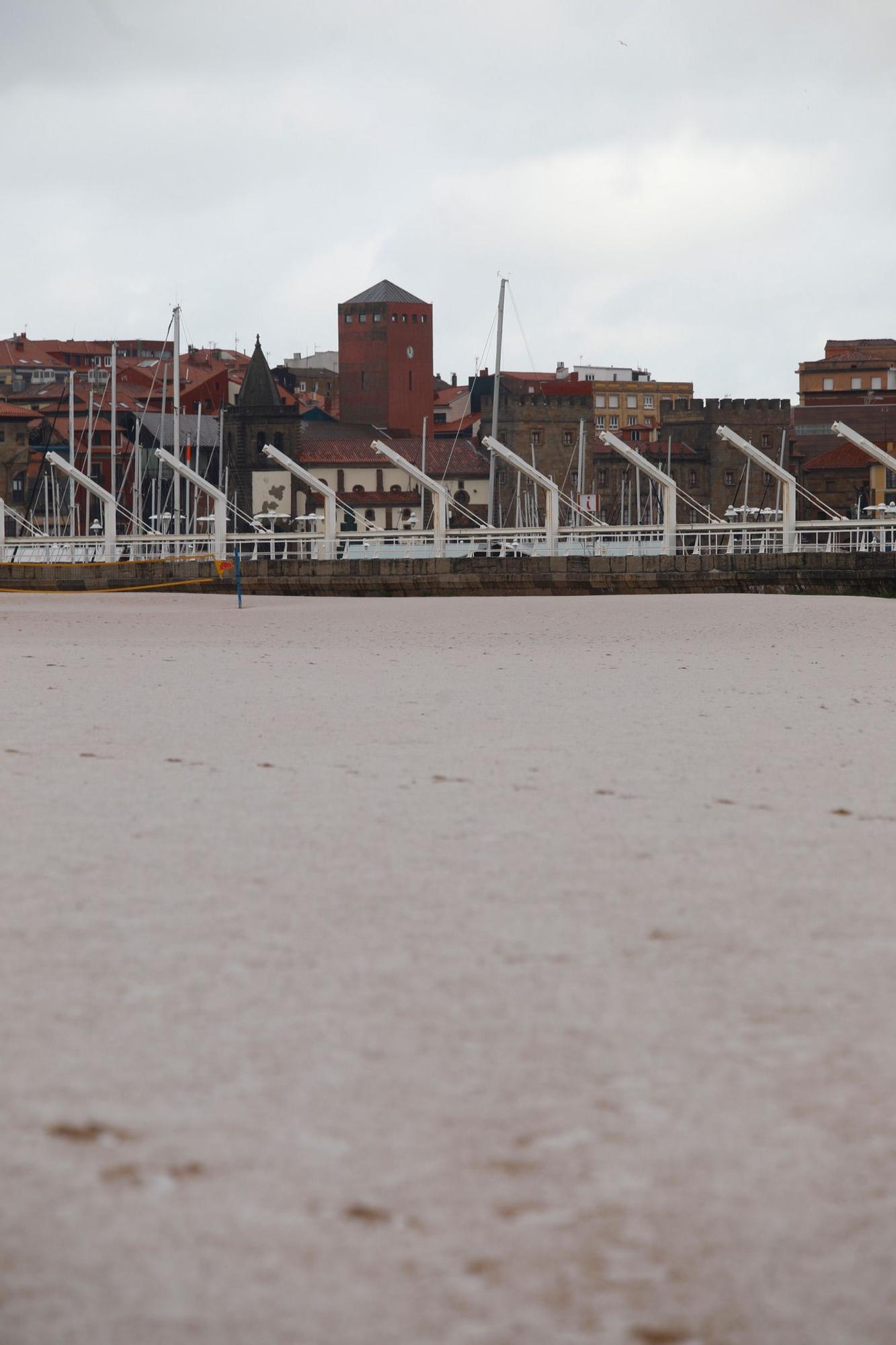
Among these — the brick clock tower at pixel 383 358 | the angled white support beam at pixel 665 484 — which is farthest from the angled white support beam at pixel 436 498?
the brick clock tower at pixel 383 358

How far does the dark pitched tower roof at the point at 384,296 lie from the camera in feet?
468

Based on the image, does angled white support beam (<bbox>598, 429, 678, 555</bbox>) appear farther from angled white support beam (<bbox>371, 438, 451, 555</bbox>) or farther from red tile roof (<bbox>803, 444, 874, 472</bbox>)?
red tile roof (<bbox>803, 444, 874, 472</bbox>)

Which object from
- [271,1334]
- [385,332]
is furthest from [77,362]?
[271,1334]

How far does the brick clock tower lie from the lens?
14162 centimetres

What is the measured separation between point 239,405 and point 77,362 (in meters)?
51.5

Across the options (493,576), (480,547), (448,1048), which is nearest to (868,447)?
(493,576)

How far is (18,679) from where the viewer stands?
14.2 metres

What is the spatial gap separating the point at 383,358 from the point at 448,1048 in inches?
5540

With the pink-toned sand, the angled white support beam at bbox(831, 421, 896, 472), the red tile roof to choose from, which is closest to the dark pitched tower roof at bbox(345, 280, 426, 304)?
the red tile roof

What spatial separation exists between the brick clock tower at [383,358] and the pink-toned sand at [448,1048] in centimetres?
13539

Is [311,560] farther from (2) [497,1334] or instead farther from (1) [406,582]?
(2) [497,1334]

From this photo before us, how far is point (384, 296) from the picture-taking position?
5640 inches

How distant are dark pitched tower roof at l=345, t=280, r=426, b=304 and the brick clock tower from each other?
0.19 feet

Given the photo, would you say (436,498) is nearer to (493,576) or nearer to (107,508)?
(493,576)
